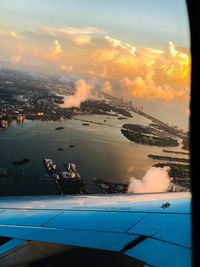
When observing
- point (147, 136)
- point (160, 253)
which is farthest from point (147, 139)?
point (160, 253)

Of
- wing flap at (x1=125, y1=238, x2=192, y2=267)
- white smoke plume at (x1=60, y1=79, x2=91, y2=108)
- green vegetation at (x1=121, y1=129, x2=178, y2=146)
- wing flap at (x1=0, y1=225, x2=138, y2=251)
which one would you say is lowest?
green vegetation at (x1=121, y1=129, x2=178, y2=146)

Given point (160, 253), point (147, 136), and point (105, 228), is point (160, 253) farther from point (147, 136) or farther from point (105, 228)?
point (147, 136)

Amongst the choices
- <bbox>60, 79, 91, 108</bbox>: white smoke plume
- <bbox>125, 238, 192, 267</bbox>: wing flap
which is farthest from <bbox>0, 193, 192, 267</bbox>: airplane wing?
<bbox>60, 79, 91, 108</bbox>: white smoke plume

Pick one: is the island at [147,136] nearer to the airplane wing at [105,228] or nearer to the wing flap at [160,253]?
the airplane wing at [105,228]

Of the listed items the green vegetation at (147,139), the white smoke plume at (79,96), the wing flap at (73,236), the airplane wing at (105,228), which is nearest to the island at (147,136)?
the green vegetation at (147,139)

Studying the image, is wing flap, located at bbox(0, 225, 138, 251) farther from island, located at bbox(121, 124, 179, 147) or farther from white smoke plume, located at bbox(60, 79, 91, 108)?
white smoke plume, located at bbox(60, 79, 91, 108)

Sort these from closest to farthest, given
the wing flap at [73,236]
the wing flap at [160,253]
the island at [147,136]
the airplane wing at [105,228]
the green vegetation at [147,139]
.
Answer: the wing flap at [160,253]
the airplane wing at [105,228]
the wing flap at [73,236]
the green vegetation at [147,139]
the island at [147,136]
